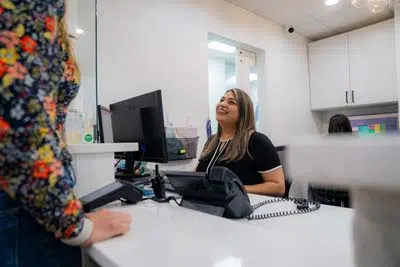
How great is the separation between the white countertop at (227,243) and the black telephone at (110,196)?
11cm

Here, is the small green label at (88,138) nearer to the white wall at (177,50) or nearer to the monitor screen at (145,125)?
the monitor screen at (145,125)

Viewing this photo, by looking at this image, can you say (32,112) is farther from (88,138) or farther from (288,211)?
(88,138)

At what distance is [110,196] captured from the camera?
1.02 m

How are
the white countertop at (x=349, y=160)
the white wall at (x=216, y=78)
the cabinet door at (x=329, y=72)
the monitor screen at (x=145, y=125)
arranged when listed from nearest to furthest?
the white countertop at (x=349, y=160) < the monitor screen at (x=145, y=125) < the cabinet door at (x=329, y=72) < the white wall at (x=216, y=78)

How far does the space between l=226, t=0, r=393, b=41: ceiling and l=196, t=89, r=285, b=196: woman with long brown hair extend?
67.4 inches

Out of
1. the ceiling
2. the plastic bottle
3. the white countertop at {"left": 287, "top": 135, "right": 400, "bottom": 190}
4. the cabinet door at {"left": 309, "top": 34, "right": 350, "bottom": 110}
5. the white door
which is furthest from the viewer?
the cabinet door at {"left": 309, "top": 34, "right": 350, "bottom": 110}

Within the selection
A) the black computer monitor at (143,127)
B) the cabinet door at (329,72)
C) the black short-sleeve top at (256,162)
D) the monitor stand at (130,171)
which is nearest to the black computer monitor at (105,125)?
the black computer monitor at (143,127)

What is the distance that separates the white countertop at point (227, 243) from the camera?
0.58 meters

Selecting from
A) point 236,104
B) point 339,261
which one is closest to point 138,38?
point 236,104

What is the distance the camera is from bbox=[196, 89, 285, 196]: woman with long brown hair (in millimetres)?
1756

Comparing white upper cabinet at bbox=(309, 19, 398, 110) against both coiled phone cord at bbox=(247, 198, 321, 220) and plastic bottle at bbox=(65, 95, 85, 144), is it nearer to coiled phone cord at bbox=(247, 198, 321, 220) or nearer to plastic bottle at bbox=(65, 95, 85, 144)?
coiled phone cord at bbox=(247, 198, 321, 220)

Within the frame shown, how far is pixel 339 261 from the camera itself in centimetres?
57

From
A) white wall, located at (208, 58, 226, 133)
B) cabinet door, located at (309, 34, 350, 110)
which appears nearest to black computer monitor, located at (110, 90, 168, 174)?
white wall, located at (208, 58, 226, 133)

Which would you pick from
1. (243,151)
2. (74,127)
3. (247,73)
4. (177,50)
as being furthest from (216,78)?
(74,127)
